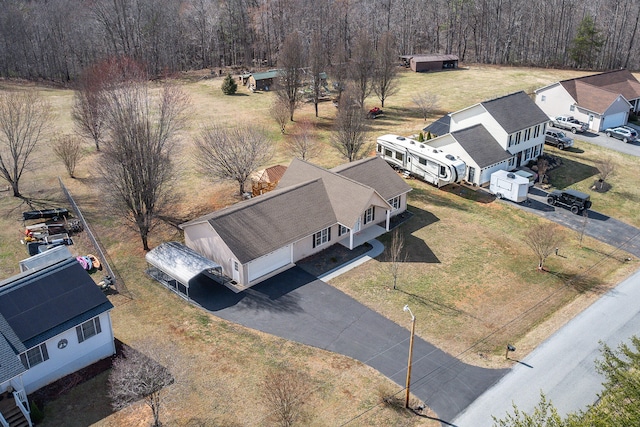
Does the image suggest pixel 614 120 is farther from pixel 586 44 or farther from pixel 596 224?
pixel 586 44

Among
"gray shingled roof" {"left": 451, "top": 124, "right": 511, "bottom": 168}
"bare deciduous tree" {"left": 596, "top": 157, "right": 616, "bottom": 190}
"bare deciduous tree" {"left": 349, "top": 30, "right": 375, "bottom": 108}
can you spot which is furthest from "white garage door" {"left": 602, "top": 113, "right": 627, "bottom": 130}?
"bare deciduous tree" {"left": 349, "top": 30, "right": 375, "bottom": 108}

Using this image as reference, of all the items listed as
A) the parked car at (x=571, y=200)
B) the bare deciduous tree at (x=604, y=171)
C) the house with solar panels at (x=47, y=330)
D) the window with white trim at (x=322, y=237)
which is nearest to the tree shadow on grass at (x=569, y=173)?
the bare deciduous tree at (x=604, y=171)

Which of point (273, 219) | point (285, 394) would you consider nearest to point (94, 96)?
point (273, 219)

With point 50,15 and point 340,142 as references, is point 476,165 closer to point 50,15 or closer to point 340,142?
point 340,142

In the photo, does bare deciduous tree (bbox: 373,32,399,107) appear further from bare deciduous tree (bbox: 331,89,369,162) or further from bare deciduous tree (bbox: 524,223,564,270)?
bare deciduous tree (bbox: 524,223,564,270)

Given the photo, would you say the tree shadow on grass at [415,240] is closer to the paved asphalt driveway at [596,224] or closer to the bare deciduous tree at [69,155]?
the paved asphalt driveway at [596,224]

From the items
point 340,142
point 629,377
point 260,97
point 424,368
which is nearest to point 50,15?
point 260,97
